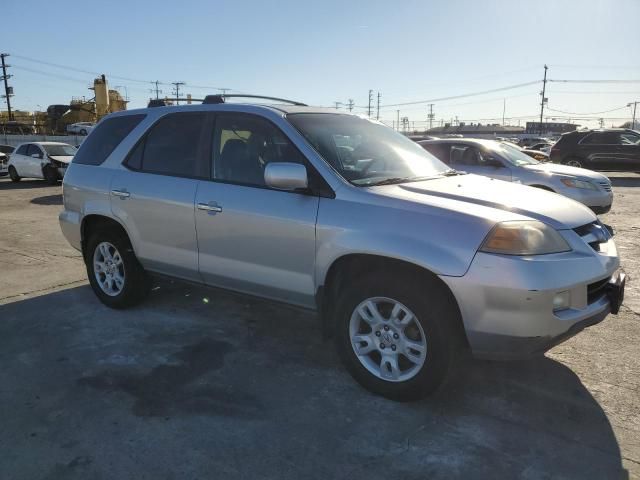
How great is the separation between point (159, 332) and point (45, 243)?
4575mm

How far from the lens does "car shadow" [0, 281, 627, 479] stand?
2.61 m

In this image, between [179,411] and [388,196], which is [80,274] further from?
[388,196]

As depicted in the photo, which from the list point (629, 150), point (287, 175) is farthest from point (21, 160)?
point (629, 150)

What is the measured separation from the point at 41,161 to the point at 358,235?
17.6 metres

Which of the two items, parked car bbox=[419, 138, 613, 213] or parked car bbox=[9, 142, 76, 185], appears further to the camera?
parked car bbox=[9, 142, 76, 185]

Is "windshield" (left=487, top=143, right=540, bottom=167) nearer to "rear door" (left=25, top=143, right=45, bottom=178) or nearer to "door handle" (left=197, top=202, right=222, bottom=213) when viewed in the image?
"door handle" (left=197, top=202, right=222, bottom=213)

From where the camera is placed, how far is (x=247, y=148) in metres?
3.88

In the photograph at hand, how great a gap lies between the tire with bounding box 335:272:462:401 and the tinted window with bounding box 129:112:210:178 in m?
1.64

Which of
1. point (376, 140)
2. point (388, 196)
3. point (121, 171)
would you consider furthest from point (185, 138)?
point (388, 196)

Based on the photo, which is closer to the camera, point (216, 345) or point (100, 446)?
point (100, 446)

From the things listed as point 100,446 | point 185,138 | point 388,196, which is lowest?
point 100,446

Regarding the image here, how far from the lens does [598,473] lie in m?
2.53

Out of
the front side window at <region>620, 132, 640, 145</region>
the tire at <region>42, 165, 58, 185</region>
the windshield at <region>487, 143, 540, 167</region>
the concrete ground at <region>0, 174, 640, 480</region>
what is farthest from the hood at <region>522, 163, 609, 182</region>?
the tire at <region>42, 165, 58, 185</region>

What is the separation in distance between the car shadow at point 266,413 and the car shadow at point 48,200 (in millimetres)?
9642
